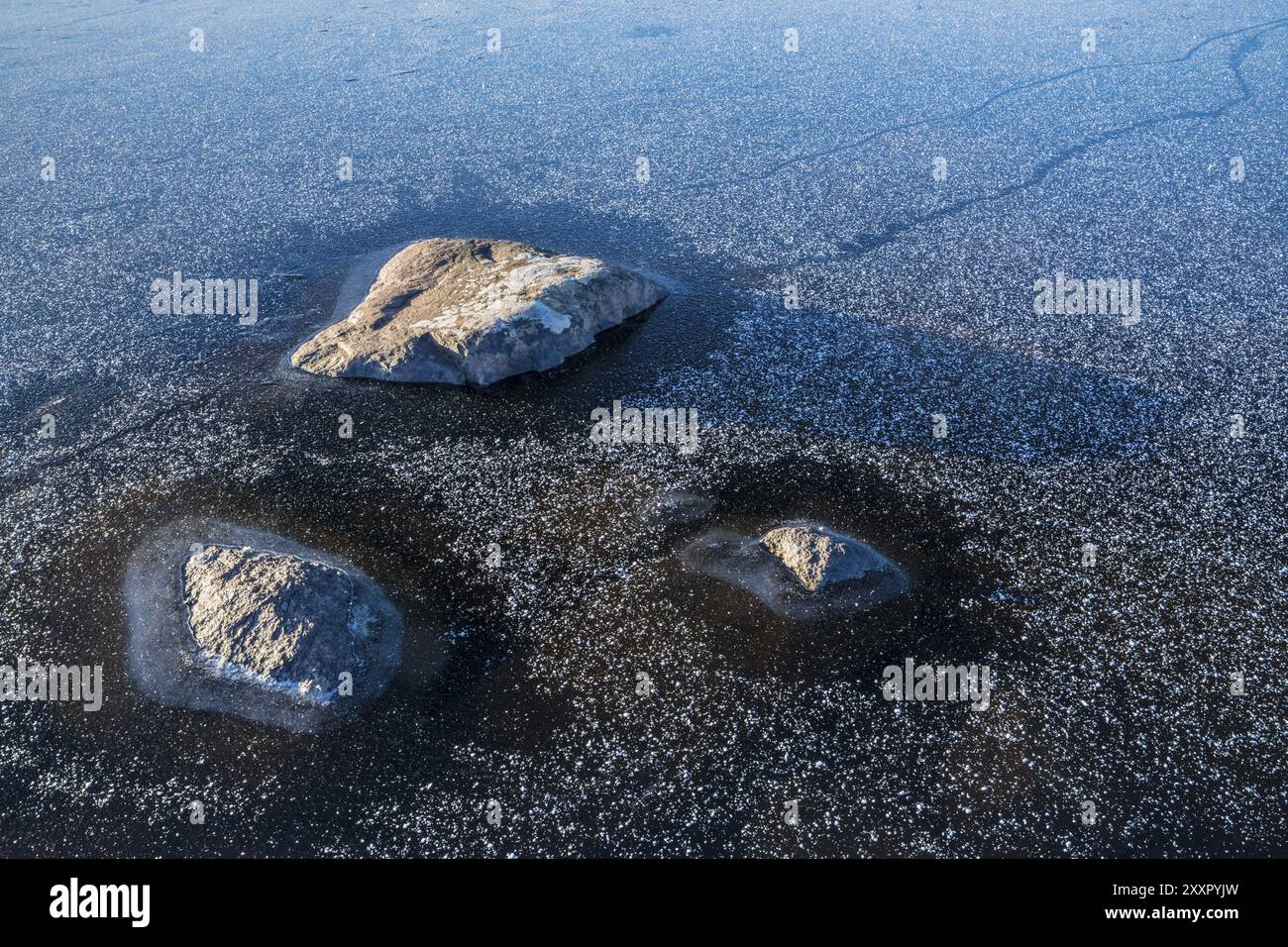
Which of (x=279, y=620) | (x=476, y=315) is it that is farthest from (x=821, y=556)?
(x=476, y=315)

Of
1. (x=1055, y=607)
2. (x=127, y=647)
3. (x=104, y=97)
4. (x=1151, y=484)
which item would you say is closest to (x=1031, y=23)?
(x=1151, y=484)

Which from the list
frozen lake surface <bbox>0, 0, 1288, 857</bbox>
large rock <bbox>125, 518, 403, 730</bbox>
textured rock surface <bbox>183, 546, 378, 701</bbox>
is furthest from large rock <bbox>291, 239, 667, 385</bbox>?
textured rock surface <bbox>183, 546, 378, 701</bbox>

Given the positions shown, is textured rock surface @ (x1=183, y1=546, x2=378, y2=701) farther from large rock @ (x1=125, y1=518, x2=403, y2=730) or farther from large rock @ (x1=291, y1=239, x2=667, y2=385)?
large rock @ (x1=291, y1=239, x2=667, y2=385)

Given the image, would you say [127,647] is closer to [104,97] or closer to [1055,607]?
[1055,607]

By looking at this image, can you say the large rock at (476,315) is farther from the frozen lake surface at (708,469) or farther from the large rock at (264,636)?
the large rock at (264,636)

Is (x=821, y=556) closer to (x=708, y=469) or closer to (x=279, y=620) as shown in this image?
(x=708, y=469)
